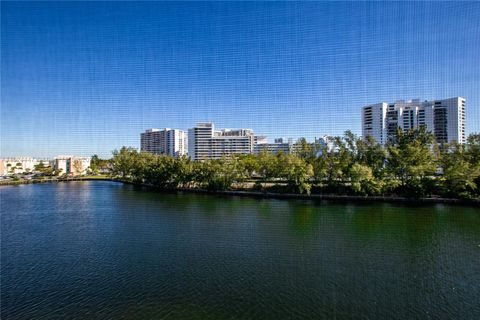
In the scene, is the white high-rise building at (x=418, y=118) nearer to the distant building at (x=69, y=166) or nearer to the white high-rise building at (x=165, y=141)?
the white high-rise building at (x=165, y=141)

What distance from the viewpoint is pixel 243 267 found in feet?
10.6

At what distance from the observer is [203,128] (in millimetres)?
21438

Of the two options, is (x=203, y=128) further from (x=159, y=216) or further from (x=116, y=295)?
(x=116, y=295)

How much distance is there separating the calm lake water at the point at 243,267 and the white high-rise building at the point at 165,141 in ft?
64.7

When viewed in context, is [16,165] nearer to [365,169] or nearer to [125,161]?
[125,161]

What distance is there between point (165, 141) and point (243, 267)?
23.9 meters

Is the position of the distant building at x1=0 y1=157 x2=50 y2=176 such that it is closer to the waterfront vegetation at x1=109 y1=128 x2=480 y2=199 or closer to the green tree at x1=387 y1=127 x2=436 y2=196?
the waterfront vegetation at x1=109 y1=128 x2=480 y2=199

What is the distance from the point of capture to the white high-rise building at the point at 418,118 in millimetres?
7707

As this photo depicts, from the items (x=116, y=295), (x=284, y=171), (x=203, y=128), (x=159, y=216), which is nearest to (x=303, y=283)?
(x=116, y=295)

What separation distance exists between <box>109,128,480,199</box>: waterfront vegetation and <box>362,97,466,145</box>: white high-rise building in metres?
0.55

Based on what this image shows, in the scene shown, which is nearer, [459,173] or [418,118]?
[459,173]

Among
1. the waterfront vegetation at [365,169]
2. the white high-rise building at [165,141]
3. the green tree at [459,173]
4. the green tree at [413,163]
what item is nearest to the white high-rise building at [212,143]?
the white high-rise building at [165,141]

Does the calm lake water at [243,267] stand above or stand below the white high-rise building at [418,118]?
below

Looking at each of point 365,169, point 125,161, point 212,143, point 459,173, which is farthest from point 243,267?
point 212,143
